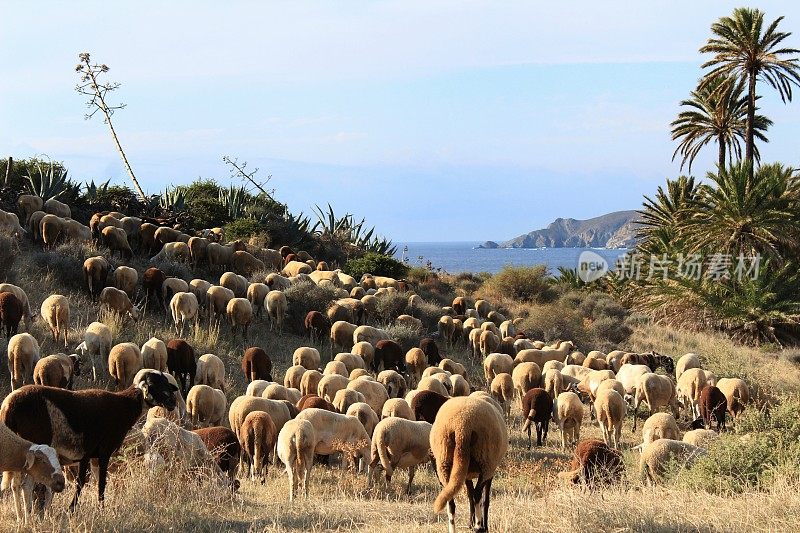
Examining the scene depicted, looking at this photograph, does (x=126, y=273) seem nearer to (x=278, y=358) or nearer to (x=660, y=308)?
(x=278, y=358)

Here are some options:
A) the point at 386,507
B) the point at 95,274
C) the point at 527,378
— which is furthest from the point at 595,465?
the point at 95,274

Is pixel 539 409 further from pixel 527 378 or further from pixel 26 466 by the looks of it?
pixel 26 466

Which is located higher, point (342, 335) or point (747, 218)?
point (747, 218)

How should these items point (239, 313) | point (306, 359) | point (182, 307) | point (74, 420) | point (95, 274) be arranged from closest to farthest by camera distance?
point (74, 420)
point (306, 359)
point (182, 307)
point (239, 313)
point (95, 274)

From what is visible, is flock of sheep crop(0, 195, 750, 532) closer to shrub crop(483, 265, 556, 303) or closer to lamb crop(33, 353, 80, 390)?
lamb crop(33, 353, 80, 390)

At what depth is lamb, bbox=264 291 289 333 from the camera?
22.9 m

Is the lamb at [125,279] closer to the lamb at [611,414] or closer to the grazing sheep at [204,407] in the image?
the grazing sheep at [204,407]

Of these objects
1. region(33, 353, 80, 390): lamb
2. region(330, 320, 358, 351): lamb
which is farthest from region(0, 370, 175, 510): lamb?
region(330, 320, 358, 351): lamb

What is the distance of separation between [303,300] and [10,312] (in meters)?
9.46

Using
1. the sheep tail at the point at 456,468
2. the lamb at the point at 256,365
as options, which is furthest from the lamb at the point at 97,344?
the sheep tail at the point at 456,468

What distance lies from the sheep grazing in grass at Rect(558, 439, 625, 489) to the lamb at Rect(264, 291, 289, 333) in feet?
42.1

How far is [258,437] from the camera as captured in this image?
11.5m

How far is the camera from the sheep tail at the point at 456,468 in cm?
672

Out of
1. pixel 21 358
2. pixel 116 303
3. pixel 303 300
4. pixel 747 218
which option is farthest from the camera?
pixel 747 218
